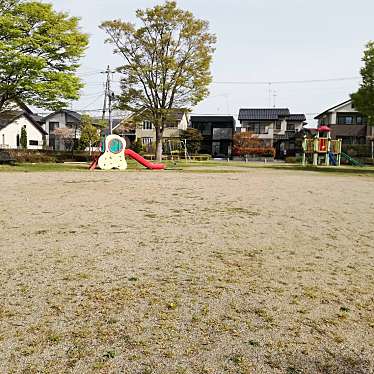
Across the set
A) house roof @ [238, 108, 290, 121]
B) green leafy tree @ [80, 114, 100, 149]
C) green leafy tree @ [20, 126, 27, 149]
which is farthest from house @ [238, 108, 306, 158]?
green leafy tree @ [20, 126, 27, 149]

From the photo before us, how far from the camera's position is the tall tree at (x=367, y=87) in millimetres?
20688

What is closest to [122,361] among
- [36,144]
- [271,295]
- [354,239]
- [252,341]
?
[252,341]

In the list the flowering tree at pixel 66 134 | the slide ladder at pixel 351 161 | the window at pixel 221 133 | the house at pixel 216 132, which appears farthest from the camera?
the house at pixel 216 132

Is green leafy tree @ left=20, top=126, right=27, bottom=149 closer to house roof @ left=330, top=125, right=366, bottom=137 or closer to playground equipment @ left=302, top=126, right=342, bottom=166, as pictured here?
playground equipment @ left=302, top=126, right=342, bottom=166

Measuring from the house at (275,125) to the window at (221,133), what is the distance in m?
1.97

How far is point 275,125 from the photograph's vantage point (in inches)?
1866

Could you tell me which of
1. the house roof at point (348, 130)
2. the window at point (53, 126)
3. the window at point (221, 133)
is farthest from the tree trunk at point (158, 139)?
the window at point (53, 126)

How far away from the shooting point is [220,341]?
7.37ft

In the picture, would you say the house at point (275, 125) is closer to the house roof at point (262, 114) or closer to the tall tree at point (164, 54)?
the house roof at point (262, 114)

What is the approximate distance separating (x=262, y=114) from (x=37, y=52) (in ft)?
113

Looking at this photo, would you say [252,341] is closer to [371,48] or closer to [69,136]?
[371,48]

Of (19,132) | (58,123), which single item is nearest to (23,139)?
(19,132)

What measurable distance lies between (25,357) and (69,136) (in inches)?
1760

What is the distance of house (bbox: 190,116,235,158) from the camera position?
1921 inches
